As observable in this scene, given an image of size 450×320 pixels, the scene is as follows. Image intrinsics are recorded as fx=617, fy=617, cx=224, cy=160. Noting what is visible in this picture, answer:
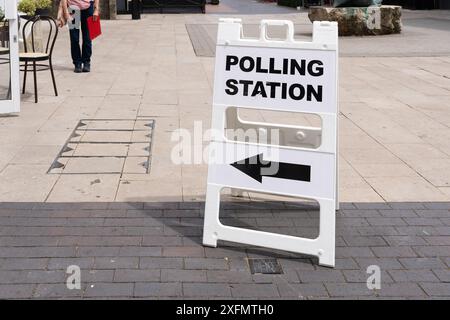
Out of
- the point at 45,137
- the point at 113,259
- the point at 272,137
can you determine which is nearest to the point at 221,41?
the point at 272,137

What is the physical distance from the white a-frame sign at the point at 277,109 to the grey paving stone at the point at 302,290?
1.02ft

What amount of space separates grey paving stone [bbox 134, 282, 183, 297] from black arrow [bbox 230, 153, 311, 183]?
3.21 ft

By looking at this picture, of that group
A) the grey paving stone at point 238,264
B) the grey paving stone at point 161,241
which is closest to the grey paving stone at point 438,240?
the grey paving stone at point 238,264

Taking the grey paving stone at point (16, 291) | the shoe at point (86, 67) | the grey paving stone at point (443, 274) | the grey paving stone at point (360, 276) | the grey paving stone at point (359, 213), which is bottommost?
the grey paving stone at point (443, 274)

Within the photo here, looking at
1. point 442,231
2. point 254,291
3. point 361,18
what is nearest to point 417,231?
point 442,231

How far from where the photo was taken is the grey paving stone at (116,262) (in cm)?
389

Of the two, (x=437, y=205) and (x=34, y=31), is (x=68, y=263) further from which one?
(x=34, y=31)

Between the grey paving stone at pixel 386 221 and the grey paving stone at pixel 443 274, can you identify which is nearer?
the grey paving stone at pixel 443 274

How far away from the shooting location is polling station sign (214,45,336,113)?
400 centimetres

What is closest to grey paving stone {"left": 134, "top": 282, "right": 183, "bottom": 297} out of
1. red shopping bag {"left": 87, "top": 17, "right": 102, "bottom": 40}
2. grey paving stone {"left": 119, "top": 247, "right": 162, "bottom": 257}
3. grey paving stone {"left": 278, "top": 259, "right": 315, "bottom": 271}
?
grey paving stone {"left": 119, "top": 247, "right": 162, "bottom": 257}

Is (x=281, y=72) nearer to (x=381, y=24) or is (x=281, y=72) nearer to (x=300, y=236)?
(x=300, y=236)

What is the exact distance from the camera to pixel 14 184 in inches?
211

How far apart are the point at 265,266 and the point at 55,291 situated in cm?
130

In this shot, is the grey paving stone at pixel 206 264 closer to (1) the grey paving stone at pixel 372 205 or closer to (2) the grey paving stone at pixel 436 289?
(2) the grey paving stone at pixel 436 289
